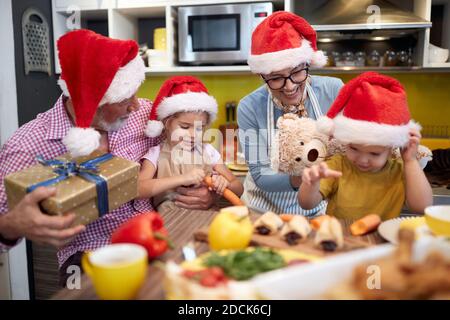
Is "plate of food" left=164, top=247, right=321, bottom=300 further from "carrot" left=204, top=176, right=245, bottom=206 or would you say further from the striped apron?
the striped apron

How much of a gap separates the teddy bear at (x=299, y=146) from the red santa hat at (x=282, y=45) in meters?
0.28

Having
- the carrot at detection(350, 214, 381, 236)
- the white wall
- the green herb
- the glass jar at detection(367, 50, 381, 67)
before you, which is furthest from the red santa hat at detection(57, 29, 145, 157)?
the glass jar at detection(367, 50, 381, 67)

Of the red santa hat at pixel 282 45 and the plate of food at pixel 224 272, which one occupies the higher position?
the red santa hat at pixel 282 45

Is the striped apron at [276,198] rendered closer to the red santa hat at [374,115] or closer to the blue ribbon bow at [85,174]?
the red santa hat at [374,115]

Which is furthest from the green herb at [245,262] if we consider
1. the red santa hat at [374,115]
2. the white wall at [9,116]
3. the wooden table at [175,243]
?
the white wall at [9,116]

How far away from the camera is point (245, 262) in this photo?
2.34ft

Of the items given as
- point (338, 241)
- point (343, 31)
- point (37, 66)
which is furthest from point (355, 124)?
point (37, 66)

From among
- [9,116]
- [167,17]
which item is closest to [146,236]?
[9,116]

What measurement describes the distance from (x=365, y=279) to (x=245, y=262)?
7.5 inches

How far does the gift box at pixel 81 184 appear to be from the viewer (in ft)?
3.12

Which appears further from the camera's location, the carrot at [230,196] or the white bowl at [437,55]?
the white bowl at [437,55]

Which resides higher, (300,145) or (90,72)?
(90,72)

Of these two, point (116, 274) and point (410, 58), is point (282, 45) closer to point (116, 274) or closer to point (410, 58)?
point (116, 274)
